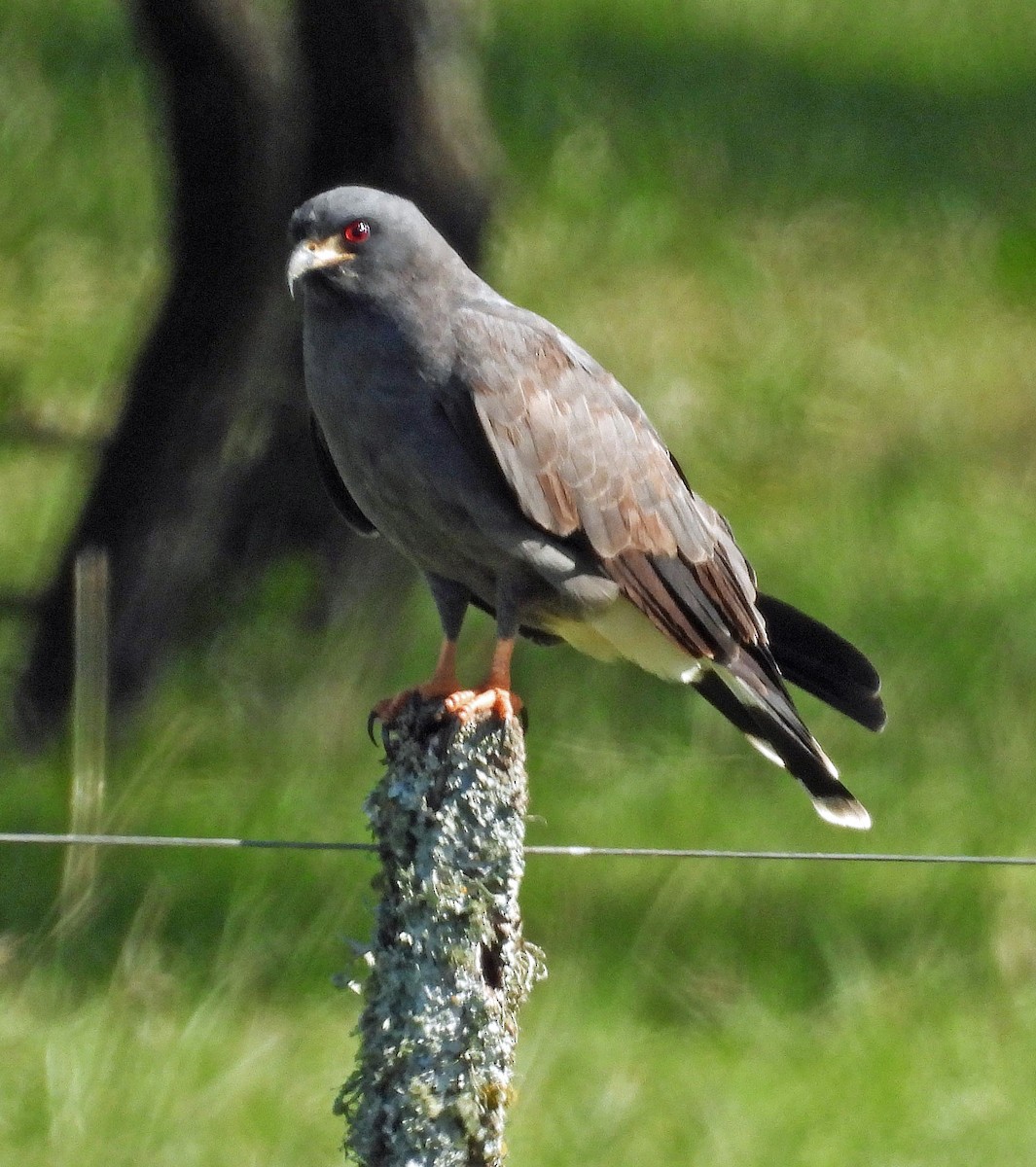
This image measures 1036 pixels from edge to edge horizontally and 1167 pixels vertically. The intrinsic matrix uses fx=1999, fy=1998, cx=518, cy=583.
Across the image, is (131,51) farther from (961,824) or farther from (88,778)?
(88,778)

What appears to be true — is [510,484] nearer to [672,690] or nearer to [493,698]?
[493,698]

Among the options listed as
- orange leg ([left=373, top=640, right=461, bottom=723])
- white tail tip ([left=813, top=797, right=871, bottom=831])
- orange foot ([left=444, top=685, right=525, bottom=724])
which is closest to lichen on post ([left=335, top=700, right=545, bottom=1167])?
orange foot ([left=444, top=685, right=525, bottom=724])

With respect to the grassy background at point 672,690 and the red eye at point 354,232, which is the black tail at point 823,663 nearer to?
the grassy background at point 672,690

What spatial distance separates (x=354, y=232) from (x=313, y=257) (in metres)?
0.09

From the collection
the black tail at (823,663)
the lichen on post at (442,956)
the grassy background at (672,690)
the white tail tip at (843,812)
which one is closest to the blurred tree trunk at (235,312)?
the grassy background at (672,690)

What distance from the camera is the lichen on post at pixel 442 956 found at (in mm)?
2594

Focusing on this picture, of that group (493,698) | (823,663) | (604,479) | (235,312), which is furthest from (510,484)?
(235,312)

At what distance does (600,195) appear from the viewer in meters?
9.34

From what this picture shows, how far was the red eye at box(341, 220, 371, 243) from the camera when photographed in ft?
11.7

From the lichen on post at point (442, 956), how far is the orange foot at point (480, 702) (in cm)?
43

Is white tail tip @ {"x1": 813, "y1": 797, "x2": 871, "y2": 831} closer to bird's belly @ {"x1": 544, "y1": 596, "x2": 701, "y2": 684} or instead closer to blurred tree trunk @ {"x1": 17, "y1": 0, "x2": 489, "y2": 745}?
bird's belly @ {"x1": 544, "y1": 596, "x2": 701, "y2": 684}

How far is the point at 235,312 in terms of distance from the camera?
5.75 meters

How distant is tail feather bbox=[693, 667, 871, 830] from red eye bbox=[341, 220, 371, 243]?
1.06 m

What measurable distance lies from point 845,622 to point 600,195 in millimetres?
3387
